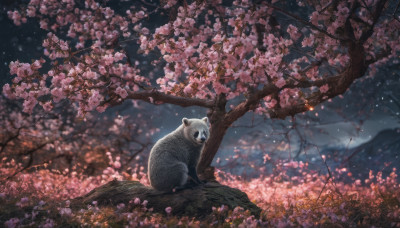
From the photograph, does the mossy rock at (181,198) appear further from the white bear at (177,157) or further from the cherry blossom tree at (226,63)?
the cherry blossom tree at (226,63)

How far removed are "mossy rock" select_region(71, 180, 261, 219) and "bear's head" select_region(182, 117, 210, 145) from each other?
111 centimetres

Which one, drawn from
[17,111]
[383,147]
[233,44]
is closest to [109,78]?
[233,44]

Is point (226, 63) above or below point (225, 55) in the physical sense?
below

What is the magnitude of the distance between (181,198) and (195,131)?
1.48m

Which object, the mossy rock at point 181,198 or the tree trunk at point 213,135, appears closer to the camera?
the mossy rock at point 181,198

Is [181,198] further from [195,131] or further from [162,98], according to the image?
[162,98]

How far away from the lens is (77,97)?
21.9 feet

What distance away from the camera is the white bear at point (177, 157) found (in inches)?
242

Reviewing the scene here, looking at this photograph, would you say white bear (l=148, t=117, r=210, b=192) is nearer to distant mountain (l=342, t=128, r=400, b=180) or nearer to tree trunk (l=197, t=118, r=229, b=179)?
tree trunk (l=197, t=118, r=229, b=179)

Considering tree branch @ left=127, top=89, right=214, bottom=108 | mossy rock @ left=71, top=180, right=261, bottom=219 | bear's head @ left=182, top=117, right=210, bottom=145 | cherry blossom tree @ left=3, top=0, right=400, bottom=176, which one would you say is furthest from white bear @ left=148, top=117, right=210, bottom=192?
tree branch @ left=127, top=89, right=214, bottom=108

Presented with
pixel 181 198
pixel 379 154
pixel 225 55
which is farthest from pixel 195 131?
pixel 379 154

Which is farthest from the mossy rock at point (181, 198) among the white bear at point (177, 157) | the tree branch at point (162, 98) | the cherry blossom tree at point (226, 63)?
the tree branch at point (162, 98)

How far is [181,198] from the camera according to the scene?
246 inches

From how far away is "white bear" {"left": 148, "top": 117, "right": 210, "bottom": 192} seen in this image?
616 centimetres
